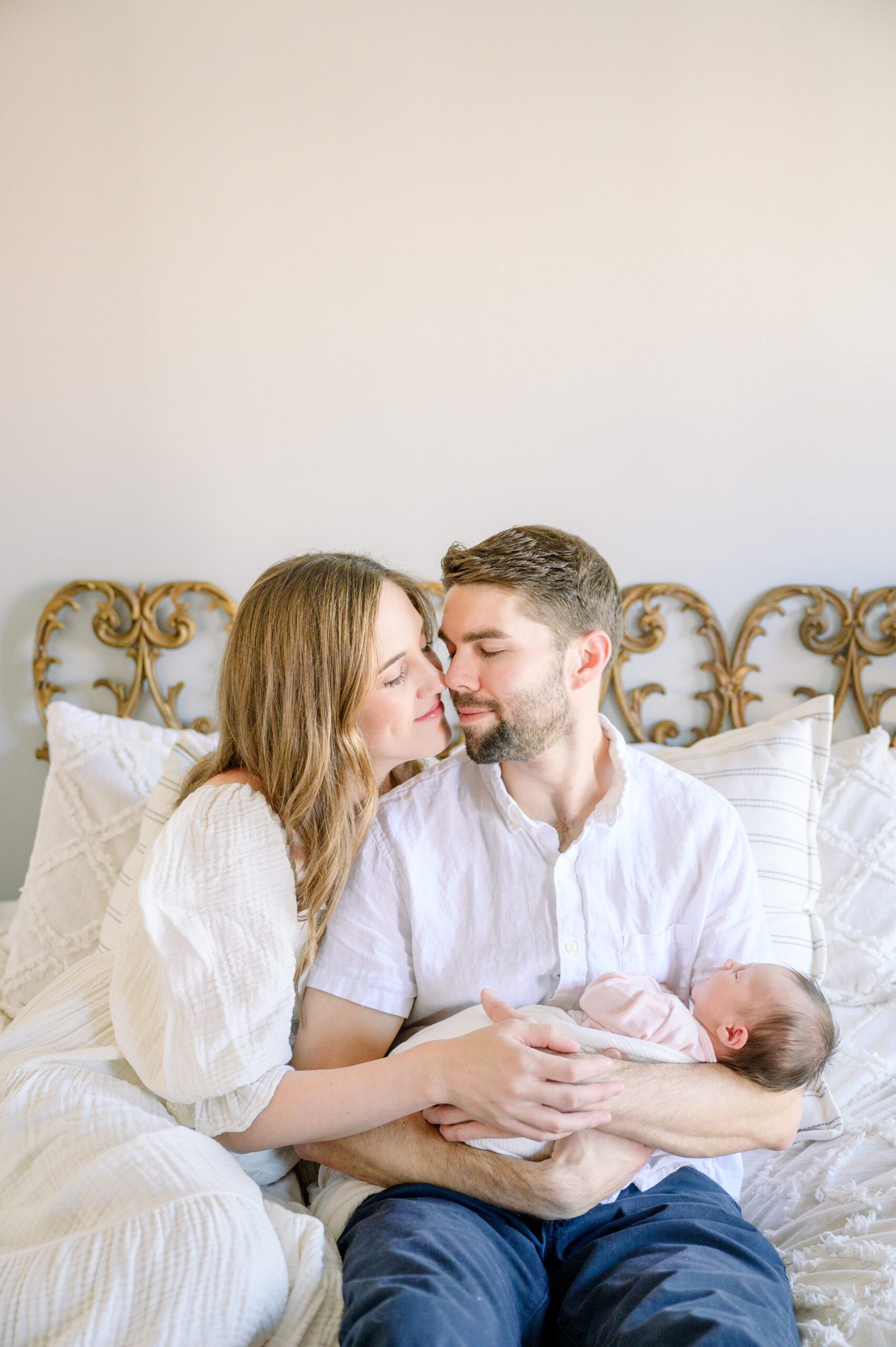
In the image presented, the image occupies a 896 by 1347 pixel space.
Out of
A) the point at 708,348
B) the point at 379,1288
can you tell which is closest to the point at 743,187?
the point at 708,348

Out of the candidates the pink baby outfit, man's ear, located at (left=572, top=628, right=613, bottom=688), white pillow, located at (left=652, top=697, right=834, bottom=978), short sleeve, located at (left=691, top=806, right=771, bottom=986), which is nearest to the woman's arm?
the pink baby outfit

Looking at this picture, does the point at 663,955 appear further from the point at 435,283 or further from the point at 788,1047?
the point at 435,283

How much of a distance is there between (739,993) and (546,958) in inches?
10.4

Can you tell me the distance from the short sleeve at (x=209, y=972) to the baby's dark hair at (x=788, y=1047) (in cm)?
61

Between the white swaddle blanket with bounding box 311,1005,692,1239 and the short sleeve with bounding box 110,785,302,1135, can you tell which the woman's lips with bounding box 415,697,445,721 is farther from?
the white swaddle blanket with bounding box 311,1005,692,1239

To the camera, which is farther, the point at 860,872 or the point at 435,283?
the point at 435,283

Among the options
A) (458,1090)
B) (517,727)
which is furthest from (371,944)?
(517,727)

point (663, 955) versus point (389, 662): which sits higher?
point (389, 662)

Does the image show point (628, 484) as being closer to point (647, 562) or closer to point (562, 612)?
point (647, 562)

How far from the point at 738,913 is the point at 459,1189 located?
55 cm

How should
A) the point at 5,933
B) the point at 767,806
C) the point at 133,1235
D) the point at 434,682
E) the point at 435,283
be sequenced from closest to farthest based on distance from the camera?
the point at 133,1235
the point at 434,682
the point at 767,806
the point at 5,933
the point at 435,283

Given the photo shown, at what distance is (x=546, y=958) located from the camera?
139cm

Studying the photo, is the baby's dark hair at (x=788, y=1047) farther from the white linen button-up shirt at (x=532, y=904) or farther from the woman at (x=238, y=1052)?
the woman at (x=238, y=1052)

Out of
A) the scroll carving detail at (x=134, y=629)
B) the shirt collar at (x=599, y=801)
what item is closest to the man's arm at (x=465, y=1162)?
the shirt collar at (x=599, y=801)
